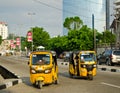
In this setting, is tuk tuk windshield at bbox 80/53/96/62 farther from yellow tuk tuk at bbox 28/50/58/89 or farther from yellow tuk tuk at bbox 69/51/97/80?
yellow tuk tuk at bbox 28/50/58/89

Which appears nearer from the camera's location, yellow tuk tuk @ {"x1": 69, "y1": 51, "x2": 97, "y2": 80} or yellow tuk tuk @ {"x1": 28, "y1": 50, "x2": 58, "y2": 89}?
yellow tuk tuk @ {"x1": 28, "y1": 50, "x2": 58, "y2": 89}

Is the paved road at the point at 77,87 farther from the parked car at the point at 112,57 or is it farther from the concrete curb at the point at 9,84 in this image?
the parked car at the point at 112,57

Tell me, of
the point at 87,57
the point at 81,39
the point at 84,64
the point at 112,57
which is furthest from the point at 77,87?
the point at 81,39

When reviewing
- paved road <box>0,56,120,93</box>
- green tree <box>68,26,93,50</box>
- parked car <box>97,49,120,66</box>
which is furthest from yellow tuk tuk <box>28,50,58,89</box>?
green tree <box>68,26,93,50</box>

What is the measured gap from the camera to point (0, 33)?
644 feet

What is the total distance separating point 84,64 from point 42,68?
4456 millimetres

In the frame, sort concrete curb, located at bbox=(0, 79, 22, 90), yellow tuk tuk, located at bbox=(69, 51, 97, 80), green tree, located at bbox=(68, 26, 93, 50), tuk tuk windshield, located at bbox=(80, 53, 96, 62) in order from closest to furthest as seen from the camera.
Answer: concrete curb, located at bbox=(0, 79, 22, 90) → yellow tuk tuk, located at bbox=(69, 51, 97, 80) → tuk tuk windshield, located at bbox=(80, 53, 96, 62) → green tree, located at bbox=(68, 26, 93, 50)

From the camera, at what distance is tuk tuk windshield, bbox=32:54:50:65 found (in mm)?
19672

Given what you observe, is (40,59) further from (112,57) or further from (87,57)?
(112,57)

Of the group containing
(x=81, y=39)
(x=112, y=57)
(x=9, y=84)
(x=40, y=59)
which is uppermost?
(x=81, y=39)

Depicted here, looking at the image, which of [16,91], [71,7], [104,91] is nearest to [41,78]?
[16,91]

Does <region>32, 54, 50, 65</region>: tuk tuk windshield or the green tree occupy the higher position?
the green tree

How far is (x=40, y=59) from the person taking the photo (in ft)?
65.1

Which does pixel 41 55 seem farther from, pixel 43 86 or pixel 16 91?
pixel 16 91
